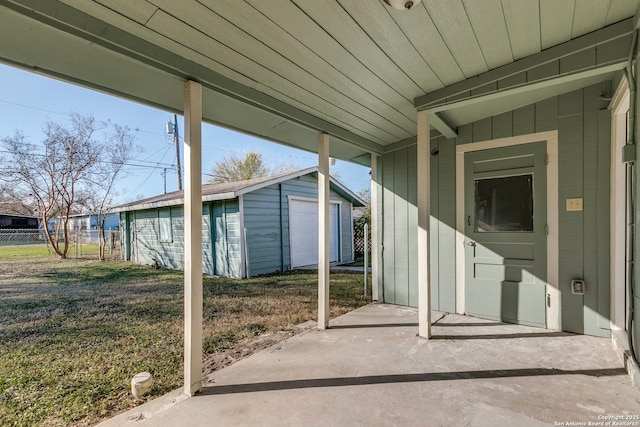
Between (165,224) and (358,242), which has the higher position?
(165,224)

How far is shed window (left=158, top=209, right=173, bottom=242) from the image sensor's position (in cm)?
930

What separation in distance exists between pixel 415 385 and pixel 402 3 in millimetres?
2354

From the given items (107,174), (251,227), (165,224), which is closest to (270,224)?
(251,227)

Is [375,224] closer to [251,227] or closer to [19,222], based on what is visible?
[251,227]

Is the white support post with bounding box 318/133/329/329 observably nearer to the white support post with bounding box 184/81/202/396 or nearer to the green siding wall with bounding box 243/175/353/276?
the white support post with bounding box 184/81/202/396

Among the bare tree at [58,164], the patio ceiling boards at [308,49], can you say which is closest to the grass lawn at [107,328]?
the patio ceiling boards at [308,49]

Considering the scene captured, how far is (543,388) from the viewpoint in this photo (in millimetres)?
2041

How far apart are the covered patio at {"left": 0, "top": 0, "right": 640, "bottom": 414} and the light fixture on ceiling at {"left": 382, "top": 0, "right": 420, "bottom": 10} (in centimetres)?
1

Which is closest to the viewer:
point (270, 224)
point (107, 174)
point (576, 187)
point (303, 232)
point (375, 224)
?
point (576, 187)

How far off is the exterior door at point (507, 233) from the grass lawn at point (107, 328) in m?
1.78

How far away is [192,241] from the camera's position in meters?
2.06

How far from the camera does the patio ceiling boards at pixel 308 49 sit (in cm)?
159

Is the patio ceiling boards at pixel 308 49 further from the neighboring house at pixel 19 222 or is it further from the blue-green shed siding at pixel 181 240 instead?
the neighboring house at pixel 19 222

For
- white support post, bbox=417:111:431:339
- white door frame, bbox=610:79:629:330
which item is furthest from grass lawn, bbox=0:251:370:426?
white door frame, bbox=610:79:629:330
